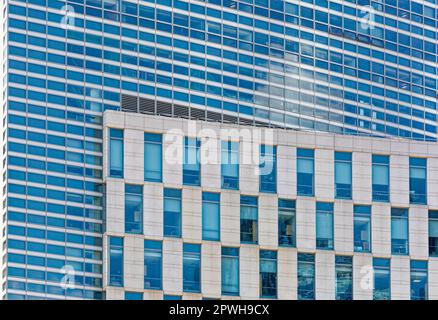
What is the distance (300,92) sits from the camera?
167250 millimetres

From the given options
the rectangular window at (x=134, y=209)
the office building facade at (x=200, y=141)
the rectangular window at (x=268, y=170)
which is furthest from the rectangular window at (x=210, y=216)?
the rectangular window at (x=134, y=209)

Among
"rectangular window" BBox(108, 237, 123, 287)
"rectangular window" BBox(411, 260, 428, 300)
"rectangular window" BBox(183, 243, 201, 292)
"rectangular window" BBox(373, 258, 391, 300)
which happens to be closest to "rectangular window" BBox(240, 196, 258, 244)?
"rectangular window" BBox(183, 243, 201, 292)

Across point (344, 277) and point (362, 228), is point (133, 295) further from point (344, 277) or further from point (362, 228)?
point (362, 228)

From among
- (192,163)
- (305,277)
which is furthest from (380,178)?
(192,163)

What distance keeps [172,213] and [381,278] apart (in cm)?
2010

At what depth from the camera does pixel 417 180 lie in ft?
426

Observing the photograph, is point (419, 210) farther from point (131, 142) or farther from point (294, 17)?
point (294, 17)

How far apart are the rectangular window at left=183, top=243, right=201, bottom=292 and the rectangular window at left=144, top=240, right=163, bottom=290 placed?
2162 mm

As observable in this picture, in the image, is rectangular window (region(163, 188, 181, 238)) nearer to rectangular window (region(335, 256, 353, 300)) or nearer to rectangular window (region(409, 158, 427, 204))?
rectangular window (region(335, 256, 353, 300))

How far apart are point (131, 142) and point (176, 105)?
28.2 metres

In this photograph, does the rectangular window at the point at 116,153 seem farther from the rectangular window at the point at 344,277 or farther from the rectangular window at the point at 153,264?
the rectangular window at the point at 344,277

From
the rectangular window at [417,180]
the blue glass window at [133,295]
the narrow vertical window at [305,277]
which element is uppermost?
the rectangular window at [417,180]

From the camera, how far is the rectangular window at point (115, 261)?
402 ft

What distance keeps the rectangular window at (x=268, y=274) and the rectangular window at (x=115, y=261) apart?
12.7m
